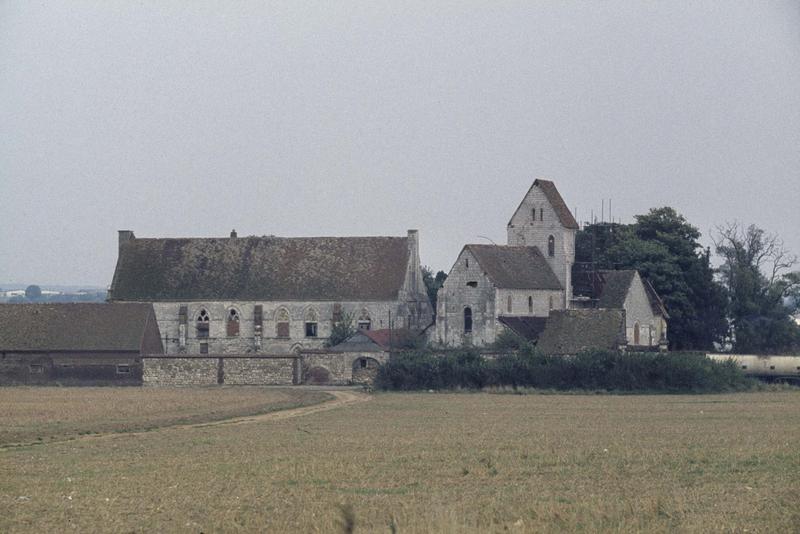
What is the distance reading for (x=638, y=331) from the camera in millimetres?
83500

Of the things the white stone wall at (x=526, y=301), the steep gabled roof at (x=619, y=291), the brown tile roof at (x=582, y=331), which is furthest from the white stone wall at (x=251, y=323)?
the brown tile roof at (x=582, y=331)

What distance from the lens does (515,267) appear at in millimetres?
89000

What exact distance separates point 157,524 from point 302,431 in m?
18.1

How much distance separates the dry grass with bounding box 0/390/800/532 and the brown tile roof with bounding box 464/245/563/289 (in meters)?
43.4

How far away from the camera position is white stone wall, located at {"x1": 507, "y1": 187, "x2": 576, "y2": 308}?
91.8 metres

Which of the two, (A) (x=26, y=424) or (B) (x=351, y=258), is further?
(B) (x=351, y=258)

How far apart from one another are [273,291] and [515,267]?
654 inches

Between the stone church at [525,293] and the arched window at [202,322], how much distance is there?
16.2m

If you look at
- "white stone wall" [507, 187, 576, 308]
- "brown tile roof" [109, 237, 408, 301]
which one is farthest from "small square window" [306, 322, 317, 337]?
"white stone wall" [507, 187, 576, 308]

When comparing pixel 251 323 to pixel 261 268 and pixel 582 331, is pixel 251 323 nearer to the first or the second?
pixel 261 268

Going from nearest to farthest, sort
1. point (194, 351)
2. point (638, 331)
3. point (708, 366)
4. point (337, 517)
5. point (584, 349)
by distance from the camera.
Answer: point (337, 517), point (708, 366), point (584, 349), point (638, 331), point (194, 351)

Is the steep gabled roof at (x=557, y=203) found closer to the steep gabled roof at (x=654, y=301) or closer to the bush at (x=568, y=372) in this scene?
the steep gabled roof at (x=654, y=301)

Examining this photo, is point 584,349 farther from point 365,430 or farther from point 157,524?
point 157,524

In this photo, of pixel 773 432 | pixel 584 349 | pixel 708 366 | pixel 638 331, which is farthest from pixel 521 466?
pixel 638 331
